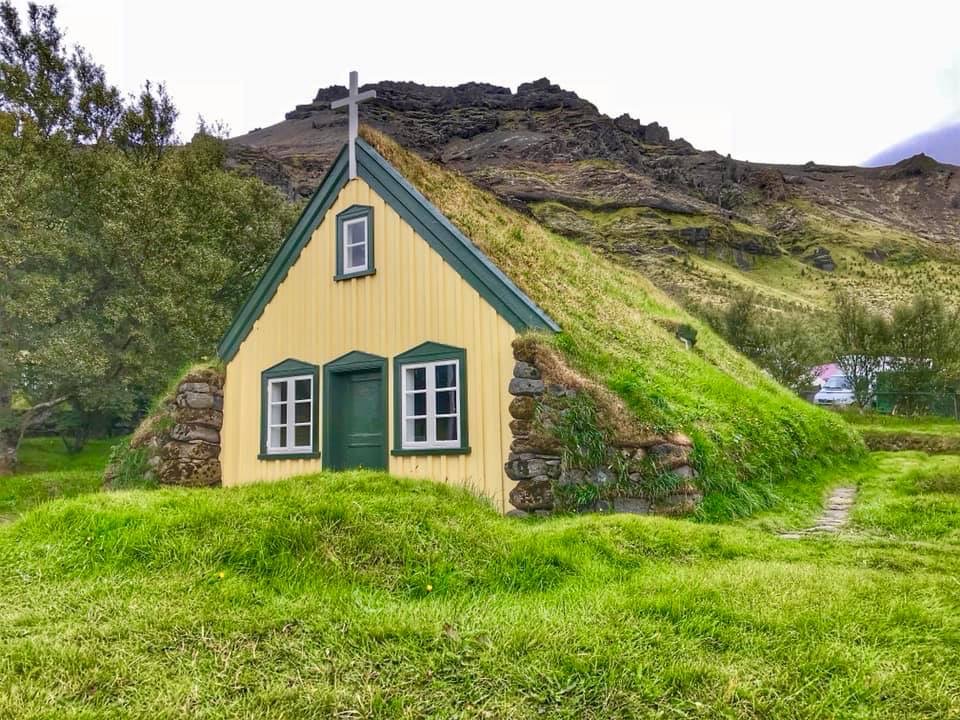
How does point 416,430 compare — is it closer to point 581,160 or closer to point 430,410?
point 430,410

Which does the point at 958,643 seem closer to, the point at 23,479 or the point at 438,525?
the point at 438,525

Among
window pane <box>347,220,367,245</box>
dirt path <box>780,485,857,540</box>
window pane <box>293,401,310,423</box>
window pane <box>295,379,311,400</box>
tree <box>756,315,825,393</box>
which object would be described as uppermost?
window pane <box>347,220,367,245</box>

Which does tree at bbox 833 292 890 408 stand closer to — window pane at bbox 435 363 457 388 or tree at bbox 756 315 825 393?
tree at bbox 756 315 825 393

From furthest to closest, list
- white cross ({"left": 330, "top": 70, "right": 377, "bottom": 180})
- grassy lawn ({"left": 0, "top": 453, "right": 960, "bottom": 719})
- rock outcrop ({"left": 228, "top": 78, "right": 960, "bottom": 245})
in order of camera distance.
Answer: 1. rock outcrop ({"left": 228, "top": 78, "right": 960, "bottom": 245})
2. white cross ({"left": 330, "top": 70, "right": 377, "bottom": 180})
3. grassy lawn ({"left": 0, "top": 453, "right": 960, "bottom": 719})

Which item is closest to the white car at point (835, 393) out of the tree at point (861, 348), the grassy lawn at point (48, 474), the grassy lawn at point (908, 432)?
the tree at point (861, 348)

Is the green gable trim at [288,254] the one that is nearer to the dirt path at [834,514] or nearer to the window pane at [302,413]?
the window pane at [302,413]

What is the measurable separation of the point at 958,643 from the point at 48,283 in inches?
970

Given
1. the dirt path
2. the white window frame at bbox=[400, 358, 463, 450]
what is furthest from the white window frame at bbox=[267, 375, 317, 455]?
the dirt path

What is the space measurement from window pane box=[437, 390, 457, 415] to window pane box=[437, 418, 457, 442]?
0.42ft

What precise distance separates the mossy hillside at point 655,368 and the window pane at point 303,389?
13.3 ft

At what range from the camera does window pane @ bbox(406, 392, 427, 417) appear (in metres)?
11.4

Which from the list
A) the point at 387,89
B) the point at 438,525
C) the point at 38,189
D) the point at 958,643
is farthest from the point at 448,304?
the point at 387,89

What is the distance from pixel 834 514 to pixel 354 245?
29.7 feet

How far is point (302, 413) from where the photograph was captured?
12867 mm
